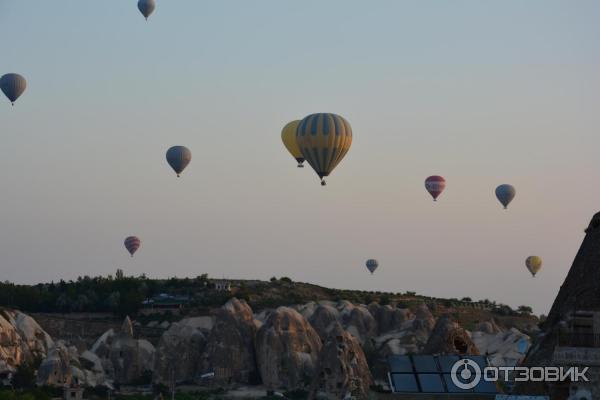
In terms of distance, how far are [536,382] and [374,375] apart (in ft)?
291

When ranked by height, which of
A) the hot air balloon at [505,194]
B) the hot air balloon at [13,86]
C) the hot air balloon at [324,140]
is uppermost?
the hot air balloon at [13,86]

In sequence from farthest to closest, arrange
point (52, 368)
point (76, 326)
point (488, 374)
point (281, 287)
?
1. point (281, 287)
2. point (76, 326)
3. point (52, 368)
4. point (488, 374)

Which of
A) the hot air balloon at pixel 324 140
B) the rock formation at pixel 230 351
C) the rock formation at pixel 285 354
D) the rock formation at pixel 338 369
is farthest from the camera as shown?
the rock formation at pixel 230 351

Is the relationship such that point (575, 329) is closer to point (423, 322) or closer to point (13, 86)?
point (13, 86)

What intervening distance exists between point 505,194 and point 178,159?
31.1 meters

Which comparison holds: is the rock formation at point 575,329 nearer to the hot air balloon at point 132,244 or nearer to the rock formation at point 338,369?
the rock formation at point 338,369

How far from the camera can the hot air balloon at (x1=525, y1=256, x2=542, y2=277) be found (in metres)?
150

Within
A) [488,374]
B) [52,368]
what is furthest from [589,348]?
[52,368]

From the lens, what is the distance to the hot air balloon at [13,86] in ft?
404

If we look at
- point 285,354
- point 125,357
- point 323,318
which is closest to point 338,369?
point 285,354

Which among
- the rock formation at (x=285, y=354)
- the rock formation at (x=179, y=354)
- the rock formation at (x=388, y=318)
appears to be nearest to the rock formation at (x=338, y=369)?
the rock formation at (x=285, y=354)

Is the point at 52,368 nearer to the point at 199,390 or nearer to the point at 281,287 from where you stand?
the point at 199,390

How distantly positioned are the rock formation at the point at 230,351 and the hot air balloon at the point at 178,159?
15.4 m

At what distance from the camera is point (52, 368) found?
12194 cm
